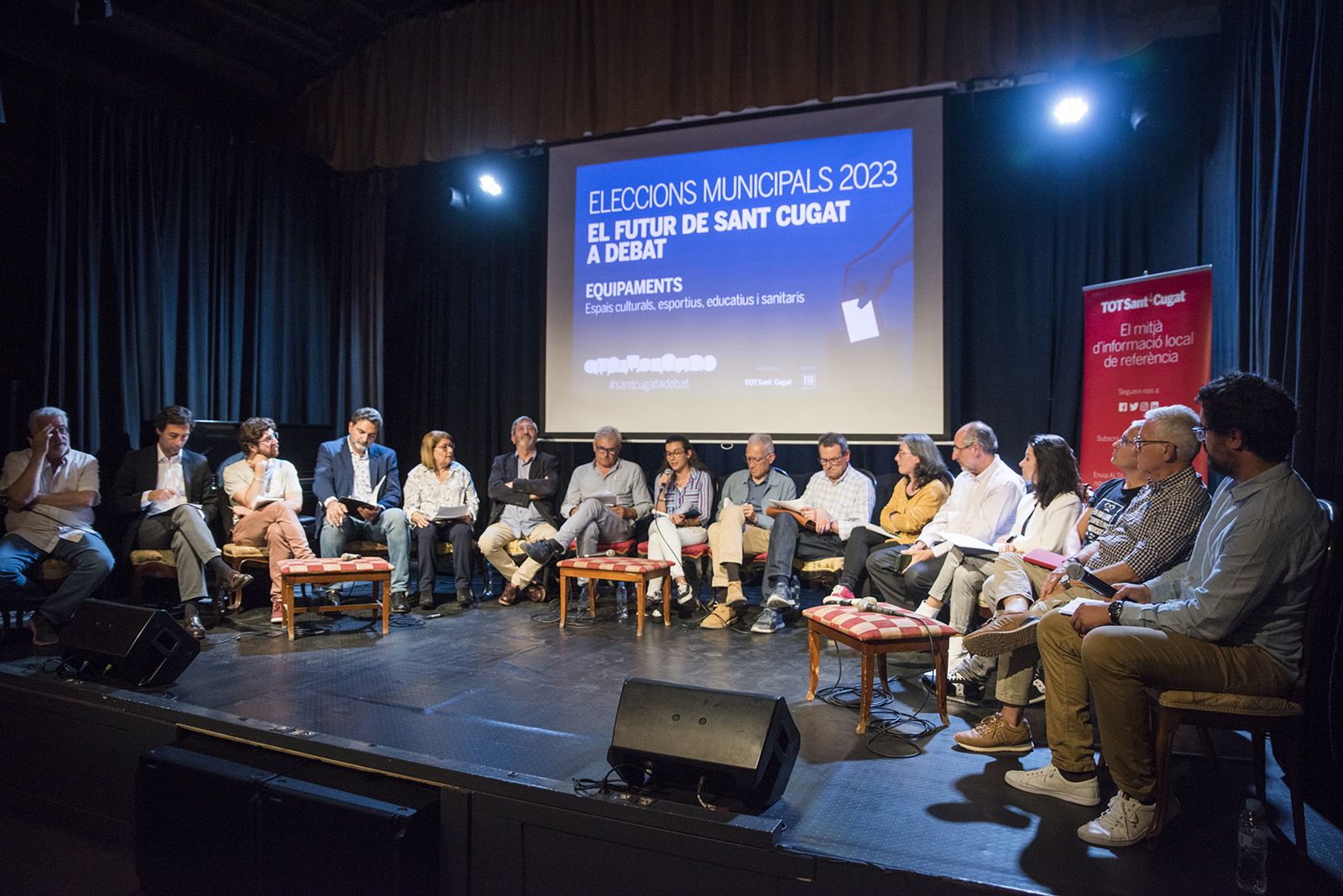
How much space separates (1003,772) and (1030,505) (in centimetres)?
160

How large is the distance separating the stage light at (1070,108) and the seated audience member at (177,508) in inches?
204

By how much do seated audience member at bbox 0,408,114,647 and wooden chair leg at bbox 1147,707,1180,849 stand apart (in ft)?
14.8

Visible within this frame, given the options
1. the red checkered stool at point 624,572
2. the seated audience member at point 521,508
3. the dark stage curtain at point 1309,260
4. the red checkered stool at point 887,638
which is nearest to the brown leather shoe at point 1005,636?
the red checkered stool at point 887,638

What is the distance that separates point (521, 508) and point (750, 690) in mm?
2527

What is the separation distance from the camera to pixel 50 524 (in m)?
4.25

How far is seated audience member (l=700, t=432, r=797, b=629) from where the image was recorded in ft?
15.8

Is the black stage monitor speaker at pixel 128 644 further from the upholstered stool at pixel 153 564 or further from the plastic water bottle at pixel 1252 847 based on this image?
the plastic water bottle at pixel 1252 847

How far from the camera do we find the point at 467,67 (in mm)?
6258

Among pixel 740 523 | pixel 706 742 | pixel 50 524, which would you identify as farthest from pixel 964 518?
pixel 50 524

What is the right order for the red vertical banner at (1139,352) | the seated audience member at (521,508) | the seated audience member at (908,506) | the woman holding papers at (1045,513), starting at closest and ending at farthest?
the woman holding papers at (1045,513) < the red vertical banner at (1139,352) < the seated audience member at (908,506) < the seated audience member at (521,508)

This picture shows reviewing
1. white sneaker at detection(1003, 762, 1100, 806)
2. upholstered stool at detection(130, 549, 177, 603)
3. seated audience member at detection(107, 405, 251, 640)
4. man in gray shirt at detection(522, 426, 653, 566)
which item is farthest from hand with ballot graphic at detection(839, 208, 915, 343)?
upholstered stool at detection(130, 549, 177, 603)

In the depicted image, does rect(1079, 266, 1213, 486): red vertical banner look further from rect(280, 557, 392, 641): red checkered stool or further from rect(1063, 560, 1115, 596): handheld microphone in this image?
rect(280, 557, 392, 641): red checkered stool

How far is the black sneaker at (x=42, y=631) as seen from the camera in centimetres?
400

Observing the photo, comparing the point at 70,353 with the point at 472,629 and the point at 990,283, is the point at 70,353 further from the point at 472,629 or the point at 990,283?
the point at 990,283
